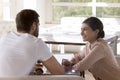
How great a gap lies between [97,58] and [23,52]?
2.46ft

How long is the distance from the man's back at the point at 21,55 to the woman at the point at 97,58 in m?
0.50

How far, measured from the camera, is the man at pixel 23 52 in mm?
1845

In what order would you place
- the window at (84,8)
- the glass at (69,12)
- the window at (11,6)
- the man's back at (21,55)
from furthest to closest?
1. the glass at (69,12)
2. the window at (84,8)
3. the window at (11,6)
4. the man's back at (21,55)

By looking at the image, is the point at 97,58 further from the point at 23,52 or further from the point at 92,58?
the point at 23,52

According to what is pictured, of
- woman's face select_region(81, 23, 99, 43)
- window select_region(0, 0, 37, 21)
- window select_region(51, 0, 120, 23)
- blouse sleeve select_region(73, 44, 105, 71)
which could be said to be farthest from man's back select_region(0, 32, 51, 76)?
window select_region(51, 0, 120, 23)

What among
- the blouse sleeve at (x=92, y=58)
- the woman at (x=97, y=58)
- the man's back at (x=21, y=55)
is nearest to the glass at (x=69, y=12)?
the woman at (x=97, y=58)

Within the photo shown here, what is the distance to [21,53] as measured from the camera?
1848 mm

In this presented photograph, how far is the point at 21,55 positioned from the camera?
6.04 ft

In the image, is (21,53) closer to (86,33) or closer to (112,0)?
(86,33)

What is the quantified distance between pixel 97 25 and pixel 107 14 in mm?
3836

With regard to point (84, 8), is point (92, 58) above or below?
below

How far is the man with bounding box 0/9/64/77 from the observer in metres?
1.84

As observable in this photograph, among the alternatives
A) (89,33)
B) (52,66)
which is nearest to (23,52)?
(52,66)

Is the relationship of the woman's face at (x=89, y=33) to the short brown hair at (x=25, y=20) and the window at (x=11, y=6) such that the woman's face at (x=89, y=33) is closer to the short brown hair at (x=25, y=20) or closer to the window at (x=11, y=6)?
the short brown hair at (x=25, y=20)
